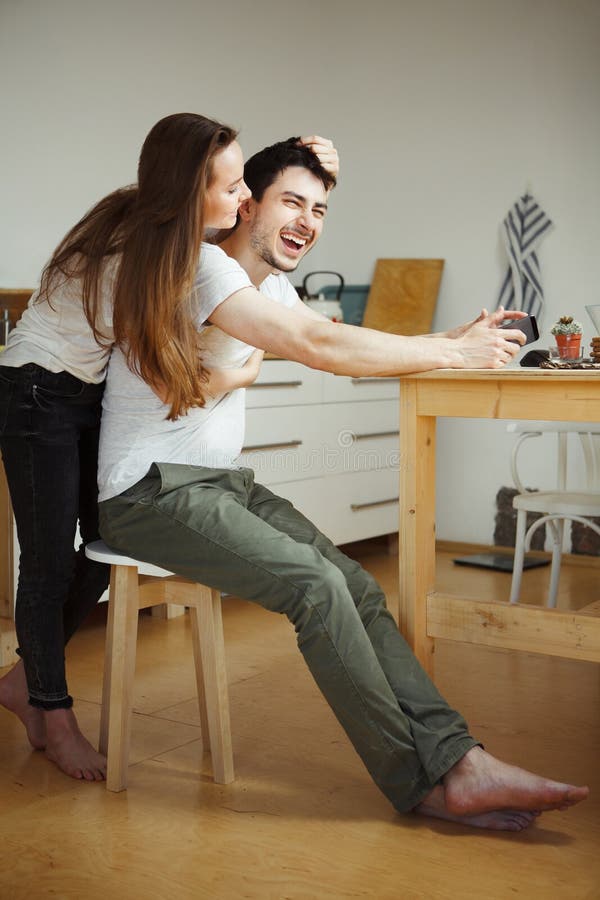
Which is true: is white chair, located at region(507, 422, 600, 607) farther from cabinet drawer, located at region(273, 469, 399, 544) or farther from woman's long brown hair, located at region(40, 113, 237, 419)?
woman's long brown hair, located at region(40, 113, 237, 419)

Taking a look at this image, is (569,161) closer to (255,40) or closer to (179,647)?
(255,40)

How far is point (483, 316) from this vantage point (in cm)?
212

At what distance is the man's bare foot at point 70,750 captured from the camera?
208 centimetres

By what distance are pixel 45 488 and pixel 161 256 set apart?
0.51 metres

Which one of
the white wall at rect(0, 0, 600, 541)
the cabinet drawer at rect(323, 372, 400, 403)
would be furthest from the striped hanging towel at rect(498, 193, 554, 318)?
the cabinet drawer at rect(323, 372, 400, 403)

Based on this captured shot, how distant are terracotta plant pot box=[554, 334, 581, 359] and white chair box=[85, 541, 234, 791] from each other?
81 centimetres

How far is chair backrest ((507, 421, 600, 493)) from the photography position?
3.23 meters

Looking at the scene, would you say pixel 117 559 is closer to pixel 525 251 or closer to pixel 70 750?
pixel 70 750

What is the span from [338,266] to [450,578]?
1.58 metres

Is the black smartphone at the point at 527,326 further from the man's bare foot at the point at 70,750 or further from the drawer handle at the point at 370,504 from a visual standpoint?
the drawer handle at the point at 370,504

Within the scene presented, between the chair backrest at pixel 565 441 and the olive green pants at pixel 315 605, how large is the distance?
4.58 ft

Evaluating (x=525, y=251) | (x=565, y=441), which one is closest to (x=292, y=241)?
(x=565, y=441)

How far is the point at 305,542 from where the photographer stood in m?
2.10

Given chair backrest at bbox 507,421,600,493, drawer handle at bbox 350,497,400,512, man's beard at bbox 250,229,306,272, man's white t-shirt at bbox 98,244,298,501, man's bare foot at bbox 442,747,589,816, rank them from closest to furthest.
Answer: man's bare foot at bbox 442,747,589,816, man's white t-shirt at bbox 98,244,298,501, man's beard at bbox 250,229,306,272, chair backrest at bbox 507,421,600,493, drawer handle at bbox 350,497,400,512
